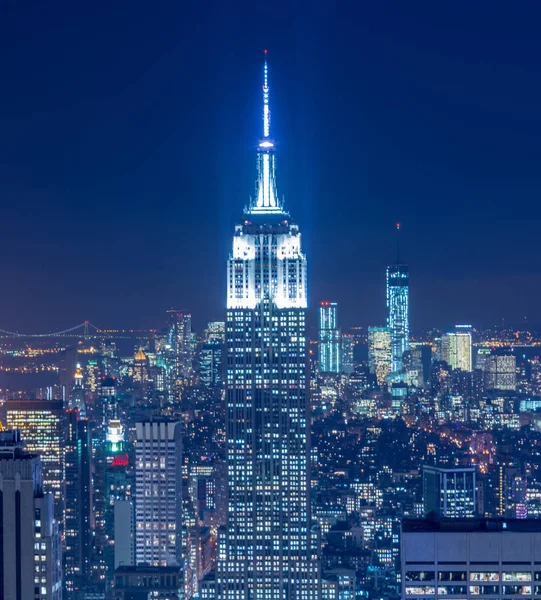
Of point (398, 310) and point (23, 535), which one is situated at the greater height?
point (398, 310)

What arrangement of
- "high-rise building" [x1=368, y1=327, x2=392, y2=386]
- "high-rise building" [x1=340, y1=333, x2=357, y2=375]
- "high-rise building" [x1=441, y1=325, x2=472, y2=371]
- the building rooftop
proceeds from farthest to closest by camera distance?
1. "high-rise building" [x1=368, y1=327, x2=392, y2=386]
2. "high-rise building" [x1=340, y1=333, x2=357, y2=375]
3. "high-rise building" [x1=441, y1=325, x2=472, y2=371]
4. the building rooftop

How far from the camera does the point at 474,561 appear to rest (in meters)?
11.0

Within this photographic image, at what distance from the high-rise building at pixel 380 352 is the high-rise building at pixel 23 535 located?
20.0 m

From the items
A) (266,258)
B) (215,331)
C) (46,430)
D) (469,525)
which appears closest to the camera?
(469,525)

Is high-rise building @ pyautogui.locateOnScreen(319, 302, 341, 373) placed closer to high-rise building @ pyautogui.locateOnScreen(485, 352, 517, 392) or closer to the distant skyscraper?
the distant skyscraper

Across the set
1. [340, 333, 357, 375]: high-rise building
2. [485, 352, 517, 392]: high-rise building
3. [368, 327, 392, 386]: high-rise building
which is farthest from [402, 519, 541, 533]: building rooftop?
[485, 352, 517, 392]: high-rise building

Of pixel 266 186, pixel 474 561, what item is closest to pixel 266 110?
pixel 266 186

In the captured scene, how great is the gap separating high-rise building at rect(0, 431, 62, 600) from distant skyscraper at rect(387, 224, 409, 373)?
48.3ft

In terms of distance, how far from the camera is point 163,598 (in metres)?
24.3

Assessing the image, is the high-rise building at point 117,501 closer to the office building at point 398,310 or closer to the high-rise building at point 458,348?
the office building at point 398,310

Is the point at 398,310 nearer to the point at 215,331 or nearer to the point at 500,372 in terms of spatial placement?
the point at 500,372

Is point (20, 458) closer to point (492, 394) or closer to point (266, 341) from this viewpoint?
point (266, 341)

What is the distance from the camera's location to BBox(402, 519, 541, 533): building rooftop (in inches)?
435

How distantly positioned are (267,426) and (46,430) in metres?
6.00
